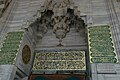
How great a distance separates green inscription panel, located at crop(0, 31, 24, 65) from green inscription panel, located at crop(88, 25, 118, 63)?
1853 millimetres

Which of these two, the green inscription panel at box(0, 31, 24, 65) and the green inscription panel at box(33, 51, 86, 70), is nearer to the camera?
the green inscription panel at box(0, 31, 24, 65)

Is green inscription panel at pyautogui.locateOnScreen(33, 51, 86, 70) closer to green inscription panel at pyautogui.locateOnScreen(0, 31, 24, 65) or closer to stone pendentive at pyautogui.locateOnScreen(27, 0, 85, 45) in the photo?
stone pendentive at pyautogui.locateOnScreen(27, 0, 85, 45)

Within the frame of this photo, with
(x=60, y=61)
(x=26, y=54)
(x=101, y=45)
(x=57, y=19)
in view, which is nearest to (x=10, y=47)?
(x=26, y=54)

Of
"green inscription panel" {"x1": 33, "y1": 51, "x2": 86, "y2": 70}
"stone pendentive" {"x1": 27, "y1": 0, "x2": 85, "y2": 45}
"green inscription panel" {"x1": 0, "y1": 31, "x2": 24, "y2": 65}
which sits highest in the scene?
"stone pendentive" {"x1": 27, "y1": 0, "x2": 85, "y2": 45}

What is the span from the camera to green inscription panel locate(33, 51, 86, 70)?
4.73 meters

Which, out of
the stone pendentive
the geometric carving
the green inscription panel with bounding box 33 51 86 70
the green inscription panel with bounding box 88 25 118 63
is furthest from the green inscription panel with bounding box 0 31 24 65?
the green inscription panel with bounding box 88 25 118 63

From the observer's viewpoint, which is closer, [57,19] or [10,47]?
[10,47]

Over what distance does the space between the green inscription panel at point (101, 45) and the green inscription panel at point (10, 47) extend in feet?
6.08

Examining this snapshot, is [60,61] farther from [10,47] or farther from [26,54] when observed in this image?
[10,47]

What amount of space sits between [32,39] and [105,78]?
2626mm

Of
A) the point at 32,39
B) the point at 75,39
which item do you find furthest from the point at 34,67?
the point at 75,39

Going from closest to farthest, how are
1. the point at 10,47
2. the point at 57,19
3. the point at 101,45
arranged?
the point at 101,45, the point at 10,47, the point at 57,19

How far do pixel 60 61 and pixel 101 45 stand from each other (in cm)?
119

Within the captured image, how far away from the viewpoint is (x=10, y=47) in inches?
188
